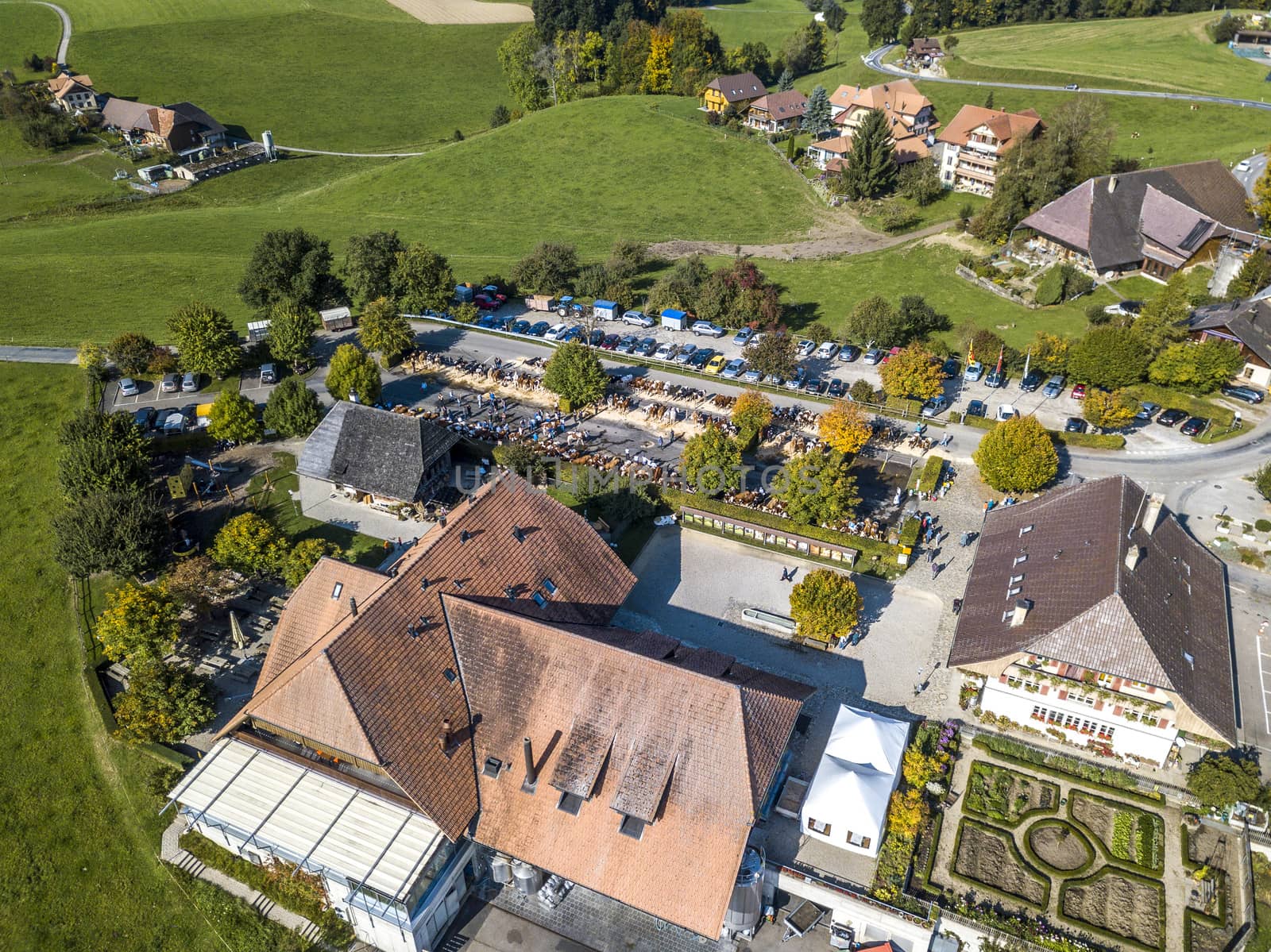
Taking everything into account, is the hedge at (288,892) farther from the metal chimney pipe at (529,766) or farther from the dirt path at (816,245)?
the dirt path at (816,245)

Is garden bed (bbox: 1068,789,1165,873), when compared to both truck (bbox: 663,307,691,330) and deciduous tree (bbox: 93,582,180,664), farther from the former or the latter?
truck (bbox: 663,307,691,330)

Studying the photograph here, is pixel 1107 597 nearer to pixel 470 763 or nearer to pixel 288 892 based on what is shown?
pixel 470 763

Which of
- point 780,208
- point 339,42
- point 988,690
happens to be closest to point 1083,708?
point 988,690

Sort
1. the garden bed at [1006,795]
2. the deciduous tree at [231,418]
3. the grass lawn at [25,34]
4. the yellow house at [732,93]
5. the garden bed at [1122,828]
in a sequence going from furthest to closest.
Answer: the grass lawn at [25,34] → the yellow house at [732,93] → the deciduous tree at [231,418] → the garden bed at [1006,795] → the garden bed at [1122,828]

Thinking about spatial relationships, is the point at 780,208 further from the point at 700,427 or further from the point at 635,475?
the point at 635,475

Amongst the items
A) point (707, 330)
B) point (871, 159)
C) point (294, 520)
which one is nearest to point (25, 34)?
point (871, 159)

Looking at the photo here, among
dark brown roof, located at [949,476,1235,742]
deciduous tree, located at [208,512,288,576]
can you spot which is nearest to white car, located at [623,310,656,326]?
dark brown roof, located at [949,476,1235,742]

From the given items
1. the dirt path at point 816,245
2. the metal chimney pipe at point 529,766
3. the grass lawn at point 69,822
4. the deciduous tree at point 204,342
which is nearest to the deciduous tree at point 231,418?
the deciduous tree at point 204,342
